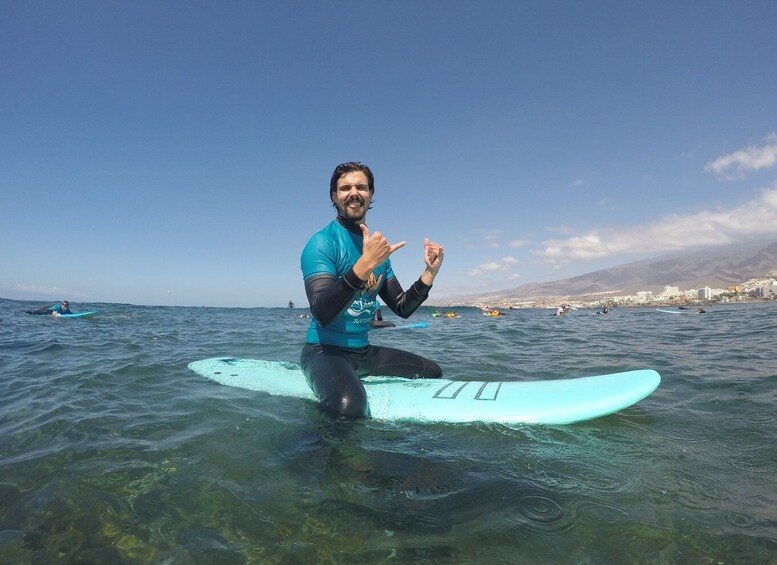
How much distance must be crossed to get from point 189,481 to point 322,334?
2.04m

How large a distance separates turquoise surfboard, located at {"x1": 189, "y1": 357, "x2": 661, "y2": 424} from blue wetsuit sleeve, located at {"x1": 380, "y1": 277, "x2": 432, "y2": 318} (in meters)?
0.86

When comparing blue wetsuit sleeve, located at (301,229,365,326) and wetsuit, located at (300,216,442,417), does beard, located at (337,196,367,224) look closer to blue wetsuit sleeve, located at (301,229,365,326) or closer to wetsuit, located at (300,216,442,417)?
wetsuit, located at (300,216,442,417)

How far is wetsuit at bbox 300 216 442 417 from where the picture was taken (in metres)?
3.22

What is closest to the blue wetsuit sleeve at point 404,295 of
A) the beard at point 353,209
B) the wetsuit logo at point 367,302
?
the wetsuit logo at point 367,302

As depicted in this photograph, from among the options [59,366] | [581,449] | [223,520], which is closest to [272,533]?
[223,520]

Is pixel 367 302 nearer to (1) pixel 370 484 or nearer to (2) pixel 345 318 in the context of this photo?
(2) pixel 345 318

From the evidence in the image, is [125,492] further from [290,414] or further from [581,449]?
[581,449]

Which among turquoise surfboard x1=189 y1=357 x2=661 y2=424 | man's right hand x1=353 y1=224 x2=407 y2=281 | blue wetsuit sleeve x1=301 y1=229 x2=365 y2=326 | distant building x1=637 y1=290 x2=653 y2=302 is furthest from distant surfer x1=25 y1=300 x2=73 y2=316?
distant building x1=637 y1=290 x2=653 y2=302

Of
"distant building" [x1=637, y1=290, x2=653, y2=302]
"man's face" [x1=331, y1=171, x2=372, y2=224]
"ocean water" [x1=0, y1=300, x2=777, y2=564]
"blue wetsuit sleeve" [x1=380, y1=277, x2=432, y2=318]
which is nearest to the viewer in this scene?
"ocean water" [x1=0, y1=300, x2=777, y2=564]

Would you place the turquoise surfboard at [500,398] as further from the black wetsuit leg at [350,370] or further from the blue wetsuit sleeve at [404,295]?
the blue wetsuit sleeve at [404,295]

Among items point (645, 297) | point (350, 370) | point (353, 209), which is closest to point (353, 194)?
point (353, 209)

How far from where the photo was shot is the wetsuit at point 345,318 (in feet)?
10.6

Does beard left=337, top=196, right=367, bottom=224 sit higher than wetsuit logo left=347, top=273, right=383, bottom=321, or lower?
higher

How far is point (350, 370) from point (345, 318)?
63 cm
